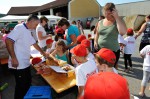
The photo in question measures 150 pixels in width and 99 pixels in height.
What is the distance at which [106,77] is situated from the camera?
113 cm

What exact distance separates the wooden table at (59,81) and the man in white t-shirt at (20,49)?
42 centimetres

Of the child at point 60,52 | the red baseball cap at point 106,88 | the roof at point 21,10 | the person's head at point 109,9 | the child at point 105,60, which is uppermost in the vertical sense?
the roof at point 21,10

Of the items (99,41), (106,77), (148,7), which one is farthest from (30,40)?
(148,7)

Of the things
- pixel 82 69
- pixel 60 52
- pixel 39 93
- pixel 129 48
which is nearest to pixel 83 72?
pixel 82 69

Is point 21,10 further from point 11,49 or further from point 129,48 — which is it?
point 11,49

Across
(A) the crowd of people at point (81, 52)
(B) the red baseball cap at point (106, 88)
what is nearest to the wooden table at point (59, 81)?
(A) the crowd of people at point (81, 52)

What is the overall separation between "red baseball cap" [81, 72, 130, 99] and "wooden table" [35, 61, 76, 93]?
1.80 meters

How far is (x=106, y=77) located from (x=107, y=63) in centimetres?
141

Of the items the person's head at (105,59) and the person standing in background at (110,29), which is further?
the person standing in background at (110,29)

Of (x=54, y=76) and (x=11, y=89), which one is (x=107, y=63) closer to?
(x=54, y=76)

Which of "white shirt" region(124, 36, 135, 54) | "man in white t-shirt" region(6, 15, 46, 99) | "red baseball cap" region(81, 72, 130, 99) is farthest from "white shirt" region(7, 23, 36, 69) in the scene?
"white shirt" region(124, 36, 135, 54)

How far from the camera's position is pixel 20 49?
10.6 ft

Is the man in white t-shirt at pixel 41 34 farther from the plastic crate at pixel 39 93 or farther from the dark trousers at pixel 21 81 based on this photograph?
the plastic crate at pixel 39 93

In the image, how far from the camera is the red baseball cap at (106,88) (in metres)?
1.05
